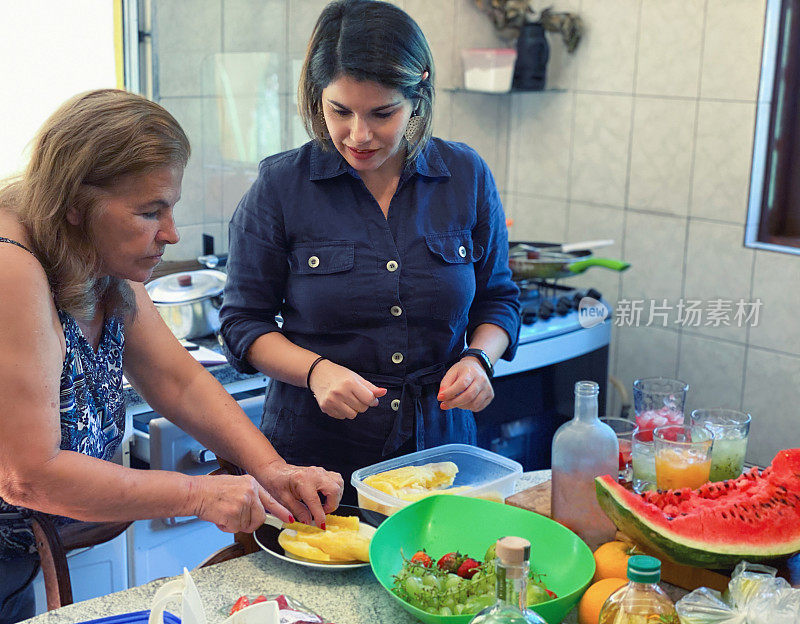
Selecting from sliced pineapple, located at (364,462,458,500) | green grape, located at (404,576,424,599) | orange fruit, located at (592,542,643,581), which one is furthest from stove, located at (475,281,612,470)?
green grape, located at (404,576,424,599)

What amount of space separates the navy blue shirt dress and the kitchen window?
1502 millimetres

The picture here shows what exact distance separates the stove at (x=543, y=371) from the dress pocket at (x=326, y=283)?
109 cm

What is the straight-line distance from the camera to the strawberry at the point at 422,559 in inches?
47.3

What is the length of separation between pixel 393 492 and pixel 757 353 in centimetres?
195

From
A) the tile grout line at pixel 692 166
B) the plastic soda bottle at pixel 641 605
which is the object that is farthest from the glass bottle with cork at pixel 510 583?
the tile grout line at pixel 692 166

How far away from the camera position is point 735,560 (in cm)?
115

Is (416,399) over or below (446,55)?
below

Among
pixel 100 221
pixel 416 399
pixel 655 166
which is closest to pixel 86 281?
pixel 100 221

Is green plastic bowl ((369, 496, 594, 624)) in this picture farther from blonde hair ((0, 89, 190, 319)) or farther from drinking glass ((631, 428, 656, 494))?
blonde hair ((0, 89, 190, 319))

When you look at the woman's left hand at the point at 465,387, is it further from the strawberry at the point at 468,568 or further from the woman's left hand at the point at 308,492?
the strawberry at the point at 468,568

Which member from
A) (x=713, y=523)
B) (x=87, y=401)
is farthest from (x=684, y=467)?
(x=87, y=401)

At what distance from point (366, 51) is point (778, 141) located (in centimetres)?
185

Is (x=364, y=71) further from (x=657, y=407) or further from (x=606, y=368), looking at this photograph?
(x=606, y=368)

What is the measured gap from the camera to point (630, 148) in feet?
10.4
